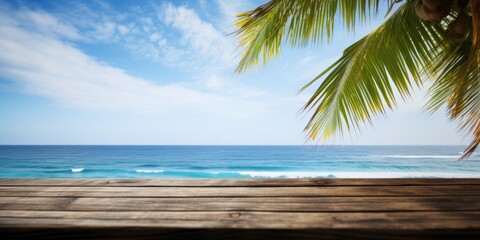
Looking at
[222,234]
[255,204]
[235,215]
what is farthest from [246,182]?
[222,234]

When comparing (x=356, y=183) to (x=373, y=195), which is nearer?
(x=373, y=195)

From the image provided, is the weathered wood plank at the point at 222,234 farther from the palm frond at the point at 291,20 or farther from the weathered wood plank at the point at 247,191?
the palm frond at the point at 291,20

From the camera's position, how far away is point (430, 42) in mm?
2262

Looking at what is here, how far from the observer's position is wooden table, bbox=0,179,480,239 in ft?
2.18

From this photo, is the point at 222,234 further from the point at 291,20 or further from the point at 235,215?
the point at 291,20

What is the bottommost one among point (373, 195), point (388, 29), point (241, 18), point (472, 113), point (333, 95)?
point (373, 195)

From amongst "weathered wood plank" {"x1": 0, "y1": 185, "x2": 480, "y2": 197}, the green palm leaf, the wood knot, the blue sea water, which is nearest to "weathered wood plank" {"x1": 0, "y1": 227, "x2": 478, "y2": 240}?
the wood knot

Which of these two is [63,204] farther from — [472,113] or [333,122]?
[472,113]

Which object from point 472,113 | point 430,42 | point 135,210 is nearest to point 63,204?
point 135,210

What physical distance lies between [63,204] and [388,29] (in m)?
2.74

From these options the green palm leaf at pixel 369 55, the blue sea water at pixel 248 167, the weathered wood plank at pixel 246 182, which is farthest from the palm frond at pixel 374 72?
the blue sea water at pixel 248 167

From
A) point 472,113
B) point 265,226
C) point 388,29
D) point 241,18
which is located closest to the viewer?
point 265,226

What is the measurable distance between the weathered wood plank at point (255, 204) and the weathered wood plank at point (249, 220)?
49 mm

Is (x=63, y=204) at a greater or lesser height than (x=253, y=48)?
lesser
